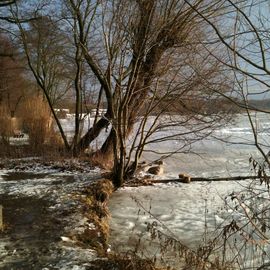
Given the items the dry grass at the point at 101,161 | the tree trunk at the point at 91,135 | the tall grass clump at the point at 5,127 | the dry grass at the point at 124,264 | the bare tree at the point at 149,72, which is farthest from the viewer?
the tall grass clump at the point at 5,127

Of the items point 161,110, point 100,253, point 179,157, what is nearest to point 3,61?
point 179,157

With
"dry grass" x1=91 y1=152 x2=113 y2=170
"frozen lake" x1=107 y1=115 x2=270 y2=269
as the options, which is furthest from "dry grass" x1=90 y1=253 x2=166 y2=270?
"dry grass" x1=91 y1=152 x2=113 y2=170

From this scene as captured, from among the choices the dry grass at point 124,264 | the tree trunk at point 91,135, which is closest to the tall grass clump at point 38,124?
the tree trunk at point 91,135

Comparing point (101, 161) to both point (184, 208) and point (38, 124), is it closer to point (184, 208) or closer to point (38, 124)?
point (38, 124)

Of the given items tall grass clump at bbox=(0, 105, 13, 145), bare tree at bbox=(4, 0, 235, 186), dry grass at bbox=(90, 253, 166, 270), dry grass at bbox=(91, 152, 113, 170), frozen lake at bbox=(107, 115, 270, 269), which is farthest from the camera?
tall grass clump at bbox=(0, 105, 13, 145)

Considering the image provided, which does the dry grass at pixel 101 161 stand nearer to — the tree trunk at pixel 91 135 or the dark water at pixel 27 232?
the tree trunk at pixel 91 135

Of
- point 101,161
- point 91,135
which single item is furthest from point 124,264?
point 91,135

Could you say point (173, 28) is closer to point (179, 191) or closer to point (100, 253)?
point (179, 191)

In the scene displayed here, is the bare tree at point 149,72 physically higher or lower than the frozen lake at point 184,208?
higher

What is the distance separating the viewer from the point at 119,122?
33.6 ft

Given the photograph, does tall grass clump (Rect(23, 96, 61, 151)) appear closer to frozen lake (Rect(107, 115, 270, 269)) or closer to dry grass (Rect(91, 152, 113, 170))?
dry grass (Rect(91, 152, 113, 170))

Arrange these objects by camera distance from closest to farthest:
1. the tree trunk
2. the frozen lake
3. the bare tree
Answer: the frozen lake, the bare tree, the tree trunk

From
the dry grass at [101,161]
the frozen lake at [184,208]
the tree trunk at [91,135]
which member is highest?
the tree trunk at [91,135]

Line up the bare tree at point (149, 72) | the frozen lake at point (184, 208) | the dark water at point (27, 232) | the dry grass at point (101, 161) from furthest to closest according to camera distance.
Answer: the dry grass at point (101, 161)
the bare tree at point (149, 72)
the frozen lake at point (184, 208)
the dark water at point (27, 232)
